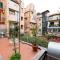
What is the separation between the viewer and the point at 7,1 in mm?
8914

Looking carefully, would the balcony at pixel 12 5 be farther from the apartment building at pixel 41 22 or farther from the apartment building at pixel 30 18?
the apartment building at pixel 41 22

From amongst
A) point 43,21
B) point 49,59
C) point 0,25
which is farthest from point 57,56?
point 0,25

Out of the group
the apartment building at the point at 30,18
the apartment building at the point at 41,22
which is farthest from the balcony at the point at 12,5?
the apartment building at the point at 41,22

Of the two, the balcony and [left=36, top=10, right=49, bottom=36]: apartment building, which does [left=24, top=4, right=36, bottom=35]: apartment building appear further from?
the balcony

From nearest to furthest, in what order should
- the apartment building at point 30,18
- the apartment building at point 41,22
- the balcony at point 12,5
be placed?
the apartment building at point 30,18 < the apartment building at point 41,22 < the balcony at point 12,5

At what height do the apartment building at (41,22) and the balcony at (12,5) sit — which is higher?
the balcony at (12,5)

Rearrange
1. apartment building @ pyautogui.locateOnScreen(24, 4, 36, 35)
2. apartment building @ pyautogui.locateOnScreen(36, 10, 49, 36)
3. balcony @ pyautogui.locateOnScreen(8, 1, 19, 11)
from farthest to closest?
balcony @ pyautogui.locateOnScreen(8, 1, 19, 11) < apartment building @ pyautogui.locateOnScreen(36, 10, 49, 36) < apartment building @ pyautogui.locateOnScreen(24, 4, 36, 35)

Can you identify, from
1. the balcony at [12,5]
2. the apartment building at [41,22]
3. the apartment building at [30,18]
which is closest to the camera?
the apartment building at [30,18]

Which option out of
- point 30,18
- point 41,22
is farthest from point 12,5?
point 41,22

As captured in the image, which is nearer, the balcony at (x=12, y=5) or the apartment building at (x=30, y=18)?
the apartment building at (x=30, y=18)

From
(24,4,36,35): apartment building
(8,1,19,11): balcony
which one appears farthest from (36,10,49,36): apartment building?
(8,1,19,11): balcony

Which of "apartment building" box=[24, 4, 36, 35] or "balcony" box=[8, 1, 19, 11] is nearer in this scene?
"apartment building" box=[24, 4, 36, 35]

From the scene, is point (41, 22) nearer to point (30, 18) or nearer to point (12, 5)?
point (30, 18)

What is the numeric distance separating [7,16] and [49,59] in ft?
22.4
